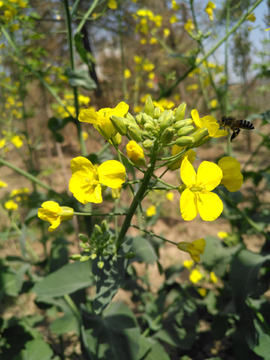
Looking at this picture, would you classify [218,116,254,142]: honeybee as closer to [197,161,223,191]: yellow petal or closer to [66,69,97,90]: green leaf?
[197,161,223,191]: yellow petal

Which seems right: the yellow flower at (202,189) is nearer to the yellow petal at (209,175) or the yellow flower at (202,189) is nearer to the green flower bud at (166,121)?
the yellow petal at (209,175)

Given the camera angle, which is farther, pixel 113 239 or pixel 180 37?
pixel 180 37

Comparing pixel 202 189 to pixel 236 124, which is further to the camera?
pixel 236 124

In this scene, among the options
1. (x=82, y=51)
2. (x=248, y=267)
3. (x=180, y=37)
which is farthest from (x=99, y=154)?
(x=180, y=37)

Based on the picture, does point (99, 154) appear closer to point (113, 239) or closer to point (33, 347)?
point (113, 239)

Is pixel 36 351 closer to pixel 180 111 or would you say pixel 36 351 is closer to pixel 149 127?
pixel 149 127

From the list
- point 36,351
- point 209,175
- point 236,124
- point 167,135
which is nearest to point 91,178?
point 167,135

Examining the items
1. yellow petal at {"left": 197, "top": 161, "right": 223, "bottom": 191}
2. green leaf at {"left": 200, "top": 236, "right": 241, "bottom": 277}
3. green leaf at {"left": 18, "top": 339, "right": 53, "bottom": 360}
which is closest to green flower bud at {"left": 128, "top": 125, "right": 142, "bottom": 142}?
yellow petal at {"left": 197, "top": 161, "right": 223, "bottom": 191}
